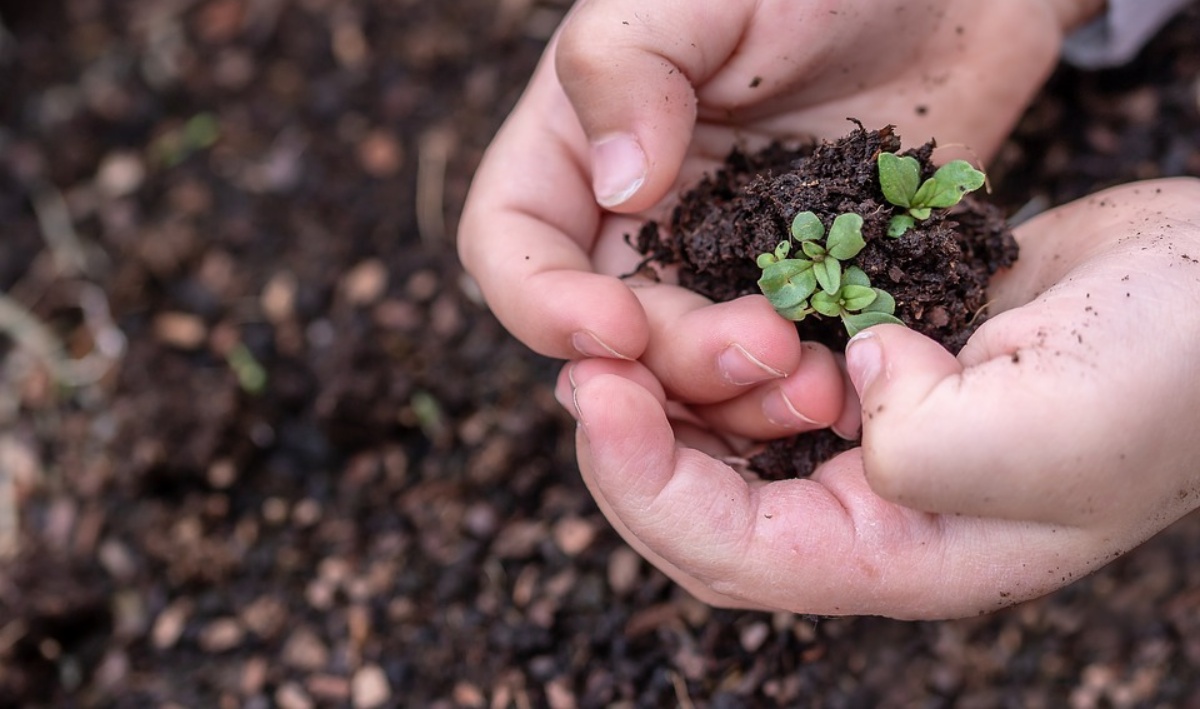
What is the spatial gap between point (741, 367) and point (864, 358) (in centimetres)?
22

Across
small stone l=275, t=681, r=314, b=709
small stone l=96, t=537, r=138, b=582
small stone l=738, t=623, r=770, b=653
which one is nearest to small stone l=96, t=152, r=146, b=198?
small stone l=96, t=537, r=138, b=582

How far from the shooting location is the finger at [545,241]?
5.70 ft

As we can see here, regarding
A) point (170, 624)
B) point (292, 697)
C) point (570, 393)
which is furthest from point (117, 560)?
point (570, 393)

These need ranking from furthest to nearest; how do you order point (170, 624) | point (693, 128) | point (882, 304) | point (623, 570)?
point (170, 624) → point (623, 570) → point (693, 128) → point (882, 304)

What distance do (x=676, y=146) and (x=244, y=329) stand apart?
64.0 inches

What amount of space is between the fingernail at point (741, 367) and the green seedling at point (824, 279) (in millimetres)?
100

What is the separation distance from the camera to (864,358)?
1582mm

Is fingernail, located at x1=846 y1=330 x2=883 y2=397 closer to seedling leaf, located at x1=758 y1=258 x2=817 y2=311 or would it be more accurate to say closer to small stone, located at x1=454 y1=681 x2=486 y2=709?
seedling leaf, located at x1=758 y1=258 x2=817 y2=311

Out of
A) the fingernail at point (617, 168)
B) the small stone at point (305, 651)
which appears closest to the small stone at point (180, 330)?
the small stone at point (305, 651)

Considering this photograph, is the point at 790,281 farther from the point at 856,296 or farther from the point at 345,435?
the point at 345,435

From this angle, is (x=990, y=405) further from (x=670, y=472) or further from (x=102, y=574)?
(x=102, y=574)

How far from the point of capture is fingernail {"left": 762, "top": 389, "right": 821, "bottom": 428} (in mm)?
1777

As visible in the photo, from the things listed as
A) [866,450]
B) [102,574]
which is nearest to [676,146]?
[866,450]

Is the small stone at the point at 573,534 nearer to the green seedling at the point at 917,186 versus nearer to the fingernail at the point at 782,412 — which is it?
the fingernail at the point at 782,412
